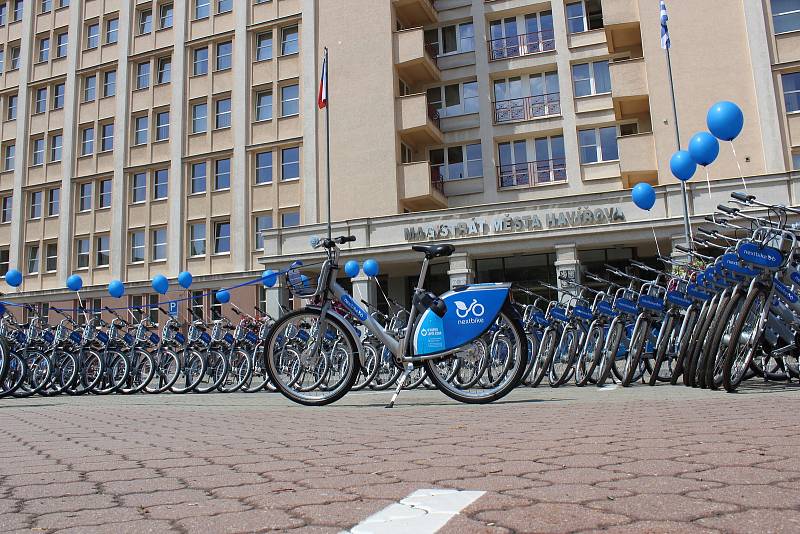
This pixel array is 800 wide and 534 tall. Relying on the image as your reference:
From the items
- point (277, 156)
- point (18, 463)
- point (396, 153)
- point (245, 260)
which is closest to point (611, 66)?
point (396, 153)

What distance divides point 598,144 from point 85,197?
2529 cm

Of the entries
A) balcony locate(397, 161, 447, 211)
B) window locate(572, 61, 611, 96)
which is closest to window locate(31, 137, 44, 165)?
balcony locate(397, 161, 447, 211)

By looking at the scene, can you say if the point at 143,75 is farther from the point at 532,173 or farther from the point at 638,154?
the point at 638,154

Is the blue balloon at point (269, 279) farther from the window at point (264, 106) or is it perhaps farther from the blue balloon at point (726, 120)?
the window at point (264, 106)

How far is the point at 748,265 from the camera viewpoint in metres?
6.49

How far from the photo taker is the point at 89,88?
36.1 m

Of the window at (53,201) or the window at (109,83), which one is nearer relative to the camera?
the window at (109,83)

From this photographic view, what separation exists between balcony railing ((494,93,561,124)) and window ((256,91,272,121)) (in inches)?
410

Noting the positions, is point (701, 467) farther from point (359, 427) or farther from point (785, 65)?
point (785, 65)

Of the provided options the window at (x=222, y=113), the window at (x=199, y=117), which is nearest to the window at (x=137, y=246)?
the window at (x=199, y=117)

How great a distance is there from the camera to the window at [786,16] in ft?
78.8

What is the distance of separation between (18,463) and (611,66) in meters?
25.7

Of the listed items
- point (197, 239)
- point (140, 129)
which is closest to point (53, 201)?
point (140, 129)

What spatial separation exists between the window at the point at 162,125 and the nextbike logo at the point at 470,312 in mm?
30400
